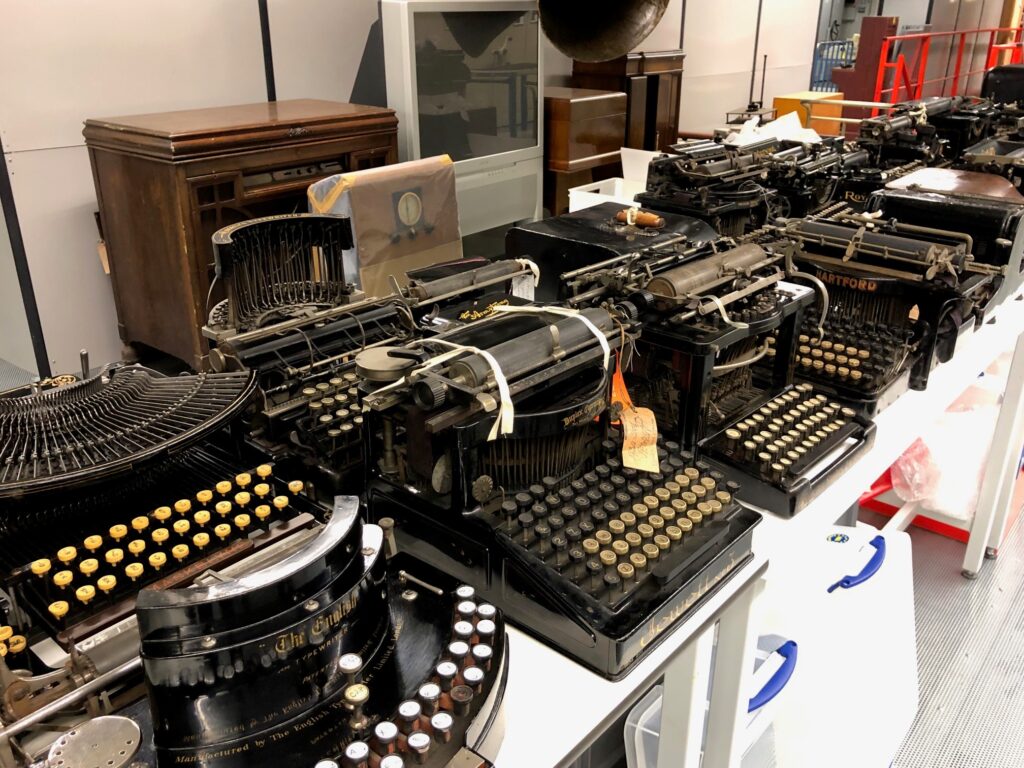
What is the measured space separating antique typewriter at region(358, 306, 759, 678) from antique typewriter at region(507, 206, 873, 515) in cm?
22

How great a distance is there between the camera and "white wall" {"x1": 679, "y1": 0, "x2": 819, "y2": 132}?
6.67m

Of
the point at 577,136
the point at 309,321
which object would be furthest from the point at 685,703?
the point at 577,136

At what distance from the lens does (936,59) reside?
10.9 meters

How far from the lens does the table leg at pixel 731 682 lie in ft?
5.10

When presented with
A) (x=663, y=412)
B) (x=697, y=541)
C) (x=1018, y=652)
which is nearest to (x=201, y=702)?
(x=697, y=541)

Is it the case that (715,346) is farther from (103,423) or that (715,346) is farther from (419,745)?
(103,423)

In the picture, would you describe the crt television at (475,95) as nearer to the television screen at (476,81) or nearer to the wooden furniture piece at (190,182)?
the television screen at (476,81)

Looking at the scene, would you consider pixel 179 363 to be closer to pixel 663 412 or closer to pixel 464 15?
pixel 464 15

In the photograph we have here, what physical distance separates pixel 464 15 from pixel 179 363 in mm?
2063

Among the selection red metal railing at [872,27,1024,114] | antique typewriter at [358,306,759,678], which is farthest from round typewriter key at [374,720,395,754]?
red metal railing at [872,27,1024,114]

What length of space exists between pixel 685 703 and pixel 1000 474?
2076mm

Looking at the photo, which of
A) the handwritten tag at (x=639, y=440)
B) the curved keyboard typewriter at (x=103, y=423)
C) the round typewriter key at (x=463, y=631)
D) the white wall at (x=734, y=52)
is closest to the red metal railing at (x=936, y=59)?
the white wall at (x=734, y=52)

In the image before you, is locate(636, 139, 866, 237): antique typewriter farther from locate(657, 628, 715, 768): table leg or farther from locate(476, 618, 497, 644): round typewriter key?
locate(476, 618, 497, 644): round typewriter key

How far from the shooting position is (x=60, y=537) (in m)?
1.26
